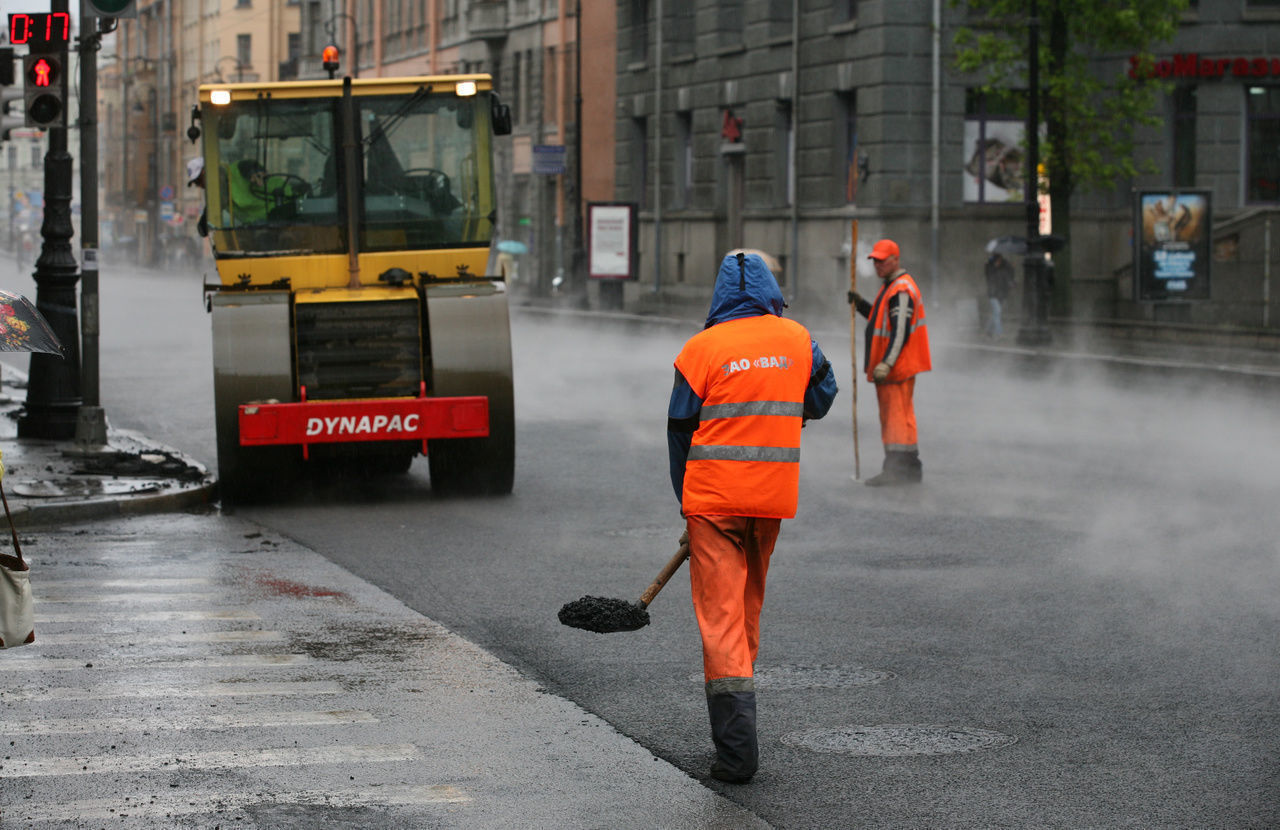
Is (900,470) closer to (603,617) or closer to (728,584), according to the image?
(603,617)

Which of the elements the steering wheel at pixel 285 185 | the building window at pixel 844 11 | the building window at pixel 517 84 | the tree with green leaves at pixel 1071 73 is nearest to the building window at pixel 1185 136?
the tree with green leaves at pixel 1071 73

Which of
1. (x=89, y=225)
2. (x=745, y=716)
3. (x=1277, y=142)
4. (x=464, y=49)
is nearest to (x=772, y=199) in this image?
(x=1277, y=142)

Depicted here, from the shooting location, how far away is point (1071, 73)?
112 ft

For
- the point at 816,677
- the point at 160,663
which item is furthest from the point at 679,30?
the point at 816,677

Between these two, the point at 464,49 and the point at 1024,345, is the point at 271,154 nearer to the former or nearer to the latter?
the point at 1024,345

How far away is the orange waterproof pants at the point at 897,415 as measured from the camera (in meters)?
14.2

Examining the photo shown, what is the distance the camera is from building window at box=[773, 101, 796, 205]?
150 ft

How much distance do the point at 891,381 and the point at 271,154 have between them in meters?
4.81

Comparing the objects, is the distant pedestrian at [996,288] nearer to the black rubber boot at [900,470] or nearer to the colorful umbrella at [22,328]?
the black rubber boot at [900,470]

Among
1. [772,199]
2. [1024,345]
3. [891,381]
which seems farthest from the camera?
[772,199]

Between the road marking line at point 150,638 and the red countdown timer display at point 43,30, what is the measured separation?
24.2 feet

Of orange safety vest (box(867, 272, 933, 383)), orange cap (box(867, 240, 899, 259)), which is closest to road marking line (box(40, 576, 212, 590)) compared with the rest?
orange safety vest (box(867, 272, 933, 383))

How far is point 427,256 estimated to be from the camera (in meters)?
14.5

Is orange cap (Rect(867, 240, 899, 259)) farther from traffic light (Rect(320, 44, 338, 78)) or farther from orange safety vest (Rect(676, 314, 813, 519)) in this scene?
orange safety vest (Rect(676, 314, 813, 519))
